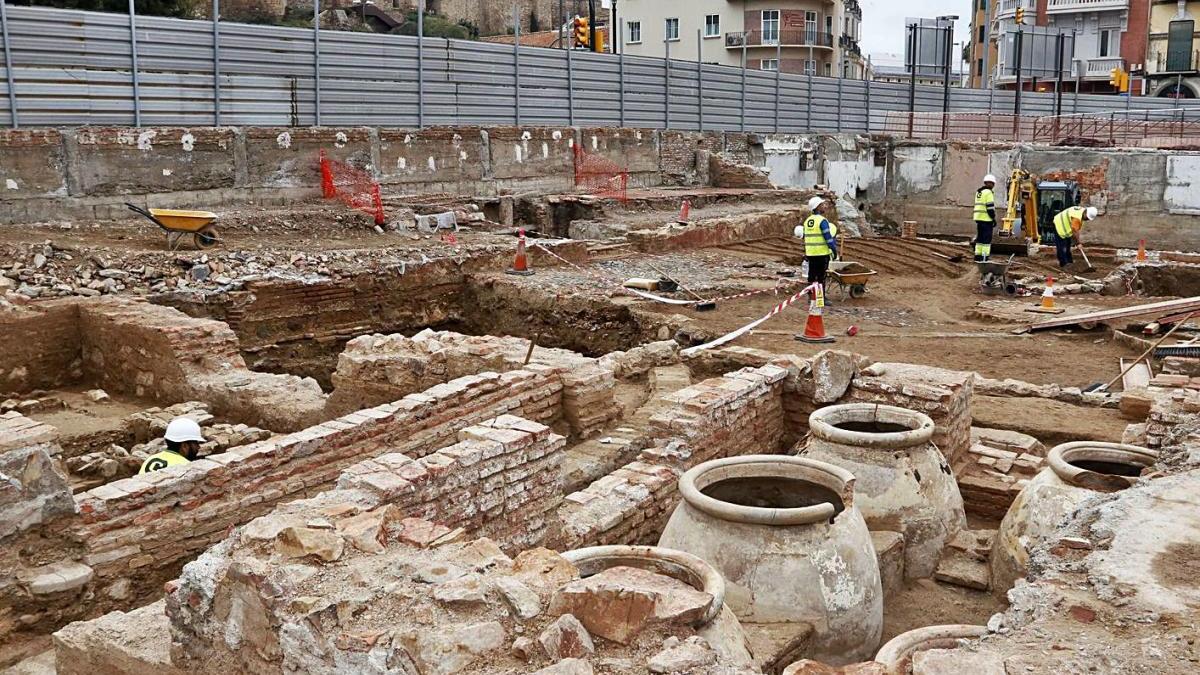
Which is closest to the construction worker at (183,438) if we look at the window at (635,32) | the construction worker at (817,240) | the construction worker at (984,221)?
the construction worker at (817,240)

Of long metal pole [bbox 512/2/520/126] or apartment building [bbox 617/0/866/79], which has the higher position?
apartment building [bbox 617/0/866/79]

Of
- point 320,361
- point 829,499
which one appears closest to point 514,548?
point 829,499

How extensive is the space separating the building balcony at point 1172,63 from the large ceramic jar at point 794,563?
48267 millimetres

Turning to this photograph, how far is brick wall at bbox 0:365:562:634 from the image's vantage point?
533 centimetres

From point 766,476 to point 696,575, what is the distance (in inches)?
60.1

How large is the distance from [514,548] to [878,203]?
26332 millimetres

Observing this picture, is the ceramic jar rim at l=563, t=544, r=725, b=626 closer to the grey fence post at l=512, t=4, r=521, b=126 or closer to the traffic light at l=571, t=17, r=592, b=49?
the grey fence post at l=512, t=4, r=521, b=126

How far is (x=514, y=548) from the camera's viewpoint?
222 inches

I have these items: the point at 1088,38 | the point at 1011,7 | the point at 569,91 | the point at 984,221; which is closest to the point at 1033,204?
the point at 984,221

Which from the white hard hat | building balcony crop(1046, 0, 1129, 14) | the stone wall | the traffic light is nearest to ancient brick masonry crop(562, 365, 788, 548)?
the stone wall

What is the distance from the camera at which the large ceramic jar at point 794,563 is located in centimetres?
488

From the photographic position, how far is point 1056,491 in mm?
5594

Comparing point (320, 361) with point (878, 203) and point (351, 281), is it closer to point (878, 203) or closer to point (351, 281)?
point (351, 281)

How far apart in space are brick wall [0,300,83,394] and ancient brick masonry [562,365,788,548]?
6.81 m
